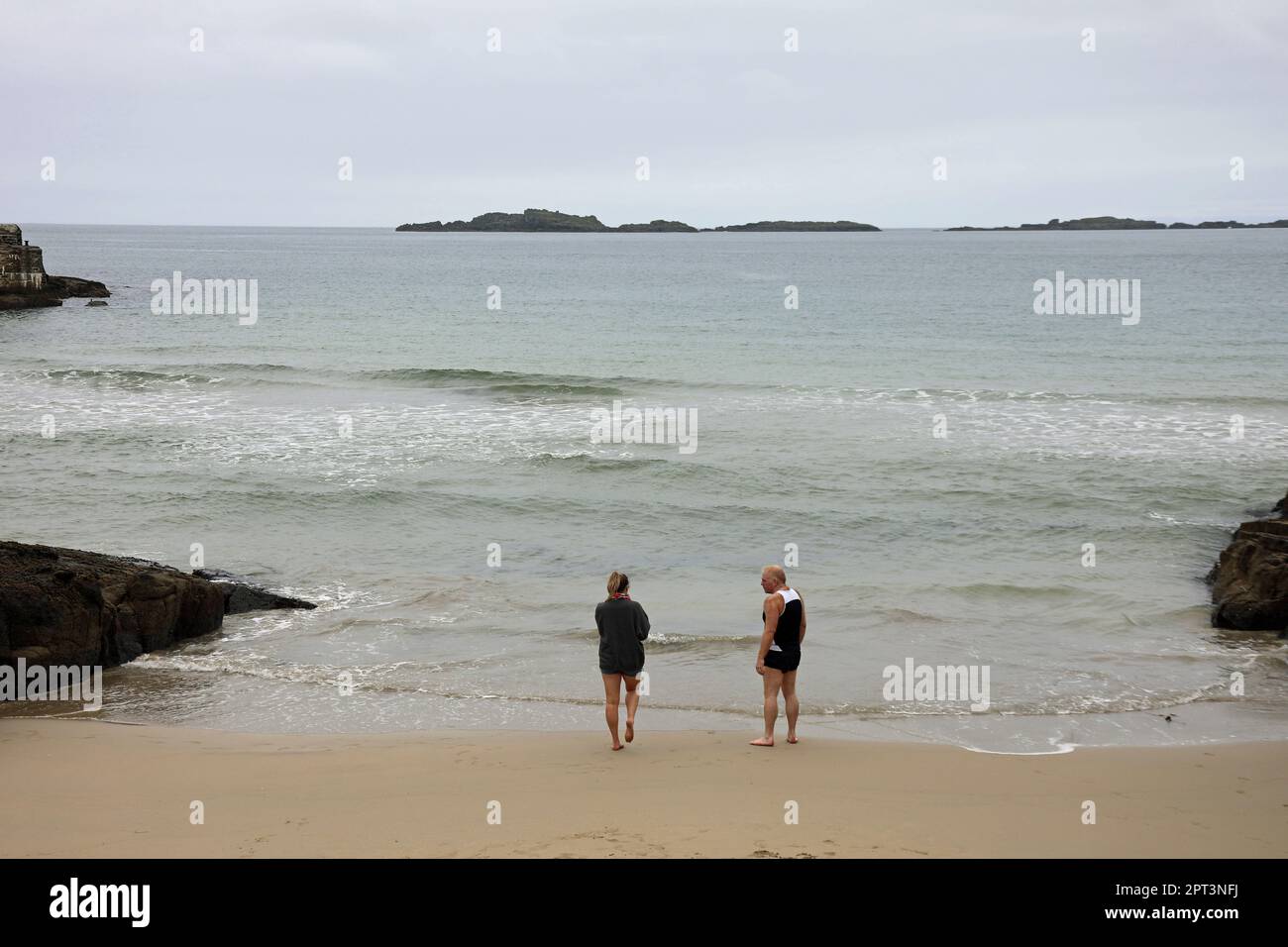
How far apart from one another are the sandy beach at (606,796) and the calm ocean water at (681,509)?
945mm

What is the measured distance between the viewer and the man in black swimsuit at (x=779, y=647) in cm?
985

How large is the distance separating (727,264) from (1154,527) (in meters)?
109

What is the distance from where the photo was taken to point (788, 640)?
9930 mm

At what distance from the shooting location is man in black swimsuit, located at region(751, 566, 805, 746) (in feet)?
32.3

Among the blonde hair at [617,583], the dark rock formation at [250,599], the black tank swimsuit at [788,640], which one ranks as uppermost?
the blonde hair at [617,583]

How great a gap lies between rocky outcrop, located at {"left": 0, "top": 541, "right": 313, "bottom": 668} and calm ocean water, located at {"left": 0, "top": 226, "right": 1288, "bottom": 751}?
33 centimetres
